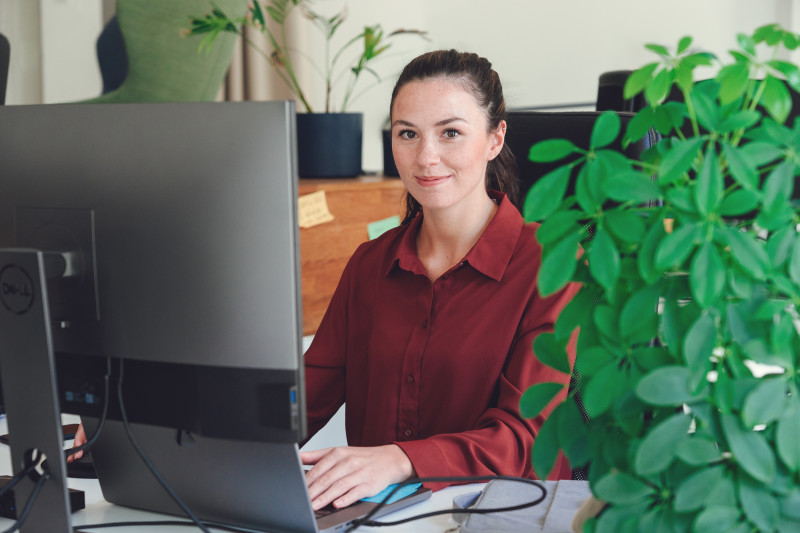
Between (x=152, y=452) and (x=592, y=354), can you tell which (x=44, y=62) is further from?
(x=592, y=354)

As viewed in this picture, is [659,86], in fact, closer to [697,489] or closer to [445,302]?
[697,489]

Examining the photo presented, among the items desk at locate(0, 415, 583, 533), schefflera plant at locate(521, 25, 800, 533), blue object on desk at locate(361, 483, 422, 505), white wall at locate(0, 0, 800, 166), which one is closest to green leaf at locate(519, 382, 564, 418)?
schefflera plant at locate(521, 25, 800, 533)

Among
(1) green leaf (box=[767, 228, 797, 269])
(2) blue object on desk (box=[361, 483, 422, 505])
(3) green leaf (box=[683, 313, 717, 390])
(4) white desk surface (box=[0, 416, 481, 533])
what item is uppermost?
(1) green leaf (box=[767, 228, 797, 269])

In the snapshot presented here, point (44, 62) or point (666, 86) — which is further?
point (44, 62)

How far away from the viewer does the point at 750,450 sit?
23.5 inches

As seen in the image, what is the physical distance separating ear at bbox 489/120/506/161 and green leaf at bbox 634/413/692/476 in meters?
0.89

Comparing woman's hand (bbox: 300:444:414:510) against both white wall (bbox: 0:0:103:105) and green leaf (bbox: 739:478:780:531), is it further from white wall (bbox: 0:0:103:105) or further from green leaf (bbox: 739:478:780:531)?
white wall (bbox: 0:0:103:105)

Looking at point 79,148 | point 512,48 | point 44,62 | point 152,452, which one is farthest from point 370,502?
point 512,48

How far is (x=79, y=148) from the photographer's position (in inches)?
31.7

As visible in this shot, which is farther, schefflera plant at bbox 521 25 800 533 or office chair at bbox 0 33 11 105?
office chair at bbox 0 33 11 105

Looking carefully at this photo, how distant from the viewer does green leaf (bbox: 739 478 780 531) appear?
0.59 m

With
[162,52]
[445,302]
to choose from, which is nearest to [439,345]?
[445,302]

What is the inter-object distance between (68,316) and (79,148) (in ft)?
0.53

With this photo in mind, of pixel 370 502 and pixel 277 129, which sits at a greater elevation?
pixel 277 129
